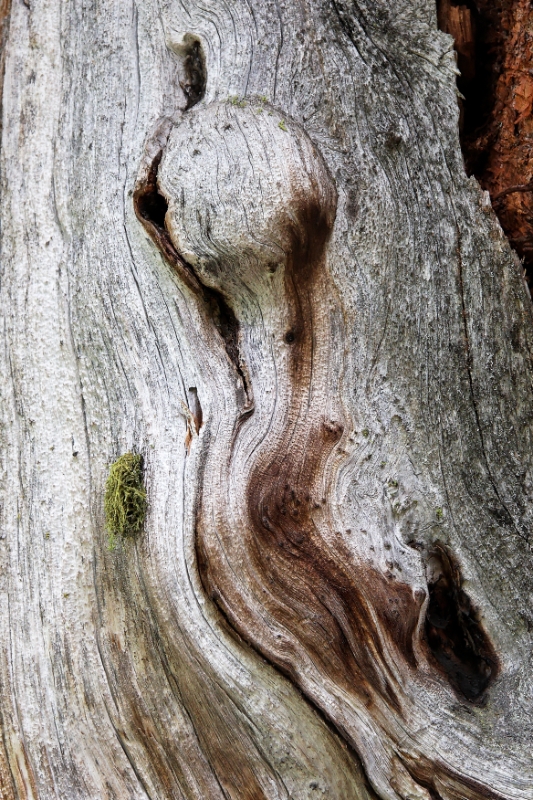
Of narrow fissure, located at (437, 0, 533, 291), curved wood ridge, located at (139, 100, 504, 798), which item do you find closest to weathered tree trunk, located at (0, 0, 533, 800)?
curved wood ridge, located at (139, 100, 504, 798)

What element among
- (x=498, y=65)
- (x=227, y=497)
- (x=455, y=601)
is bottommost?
(x=455, y=601)

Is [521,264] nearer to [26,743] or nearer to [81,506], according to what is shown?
[81,506]

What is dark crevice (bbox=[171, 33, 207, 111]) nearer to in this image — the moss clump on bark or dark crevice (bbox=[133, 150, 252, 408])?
dark crevice (bbox=[133, 150, 252, 408])

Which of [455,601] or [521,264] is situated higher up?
[521,264]

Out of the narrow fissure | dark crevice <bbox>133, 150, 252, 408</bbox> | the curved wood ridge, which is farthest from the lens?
the narrow fissure

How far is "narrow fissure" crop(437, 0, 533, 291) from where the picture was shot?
2.09 meters

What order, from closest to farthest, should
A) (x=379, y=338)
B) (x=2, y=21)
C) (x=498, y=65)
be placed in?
(x=379, y=338) → (x=498, y=65) → (x=2, y=21)

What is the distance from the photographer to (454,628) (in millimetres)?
1948

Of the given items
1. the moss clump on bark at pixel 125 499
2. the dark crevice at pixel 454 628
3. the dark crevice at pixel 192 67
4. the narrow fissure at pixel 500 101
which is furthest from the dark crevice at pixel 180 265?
the narrow fissure at pixel 500 101

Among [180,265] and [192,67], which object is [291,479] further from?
[192,67]

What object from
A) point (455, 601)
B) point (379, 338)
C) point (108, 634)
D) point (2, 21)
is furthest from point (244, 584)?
point (2, 21)

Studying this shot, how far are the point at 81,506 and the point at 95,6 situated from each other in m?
1.68

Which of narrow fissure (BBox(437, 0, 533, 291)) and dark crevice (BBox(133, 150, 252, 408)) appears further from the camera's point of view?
narrow fissure (BBox(437, 0, 533, 291))

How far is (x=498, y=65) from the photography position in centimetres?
216
